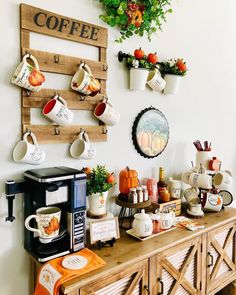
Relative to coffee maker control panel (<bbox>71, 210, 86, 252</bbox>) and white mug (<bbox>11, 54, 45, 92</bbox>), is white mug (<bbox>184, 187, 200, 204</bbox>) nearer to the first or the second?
coffee maker control panel (<bbox>71, 210, 86, 252</bbox>)

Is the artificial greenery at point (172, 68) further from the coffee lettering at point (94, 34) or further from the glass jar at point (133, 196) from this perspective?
the glass jar at point (133, 196)

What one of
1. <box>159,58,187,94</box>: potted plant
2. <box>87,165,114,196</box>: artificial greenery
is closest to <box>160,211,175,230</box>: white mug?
<box>87,165,114,196</box>: artificial greenery

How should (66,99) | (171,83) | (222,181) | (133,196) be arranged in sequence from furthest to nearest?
1. (222,181)
2. (171,83)
3. (133,196)
4. (66,99)

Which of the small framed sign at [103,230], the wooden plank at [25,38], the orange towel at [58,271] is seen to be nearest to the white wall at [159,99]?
the wooden plank at [25,38]

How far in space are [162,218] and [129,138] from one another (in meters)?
0.53

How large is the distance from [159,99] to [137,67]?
0.34 meters

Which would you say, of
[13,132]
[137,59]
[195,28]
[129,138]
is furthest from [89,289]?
[195,28]

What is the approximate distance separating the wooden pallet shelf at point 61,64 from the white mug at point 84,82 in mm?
32

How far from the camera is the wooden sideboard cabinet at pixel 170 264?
48.5 inches

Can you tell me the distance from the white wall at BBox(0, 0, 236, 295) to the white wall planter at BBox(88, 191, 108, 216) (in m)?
0.20

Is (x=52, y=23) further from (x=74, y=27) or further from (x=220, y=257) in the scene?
(x=220, y=257)

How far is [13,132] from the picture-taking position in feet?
4.40

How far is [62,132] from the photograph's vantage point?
1488mm

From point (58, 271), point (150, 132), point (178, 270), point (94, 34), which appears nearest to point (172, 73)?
point (150, 132)
